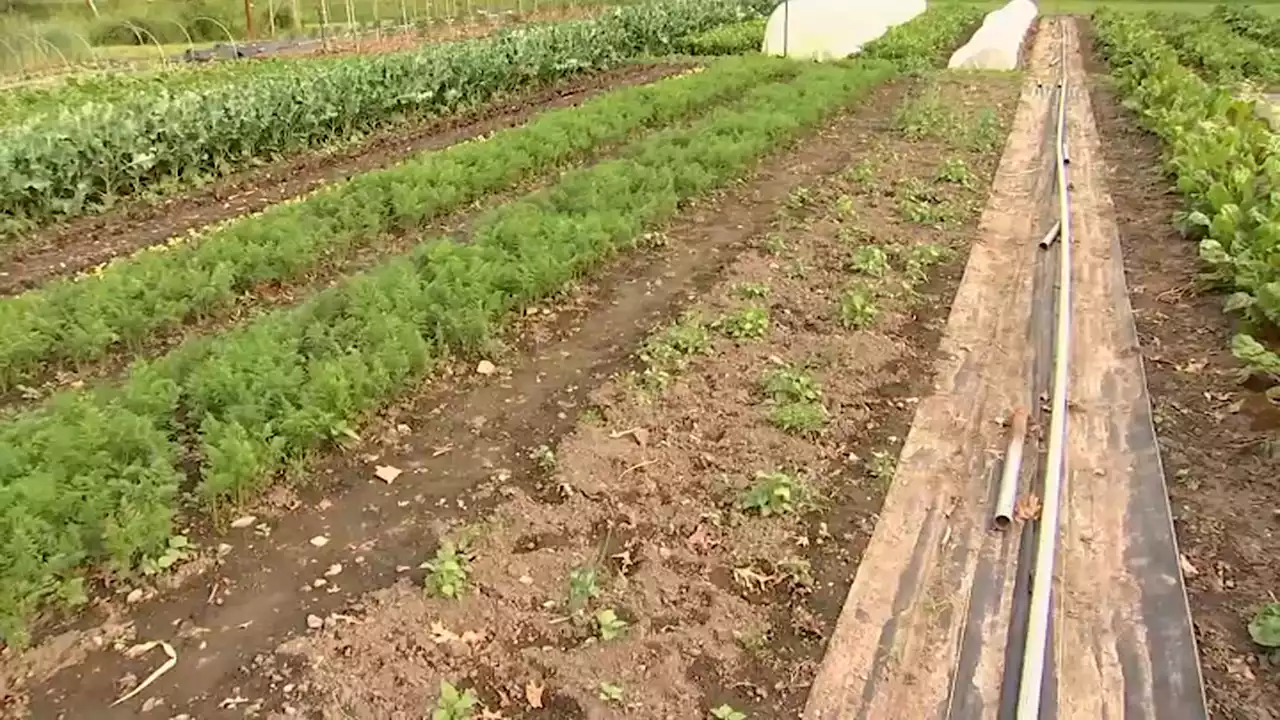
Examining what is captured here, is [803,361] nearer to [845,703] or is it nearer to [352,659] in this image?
[845,703]

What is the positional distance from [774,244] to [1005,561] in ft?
16.3

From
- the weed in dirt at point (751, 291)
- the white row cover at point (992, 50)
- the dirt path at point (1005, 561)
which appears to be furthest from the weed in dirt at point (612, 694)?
the white row cover at point (992, 50)

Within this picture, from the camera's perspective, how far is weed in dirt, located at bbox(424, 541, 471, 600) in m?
4.25

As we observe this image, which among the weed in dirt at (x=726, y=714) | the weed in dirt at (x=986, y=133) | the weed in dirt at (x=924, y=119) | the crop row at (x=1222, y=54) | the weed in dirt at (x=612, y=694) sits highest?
the crop row at (x=1222, y=54)

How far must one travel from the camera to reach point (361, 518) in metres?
4.93

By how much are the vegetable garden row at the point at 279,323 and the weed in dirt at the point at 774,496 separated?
2328 millimetres

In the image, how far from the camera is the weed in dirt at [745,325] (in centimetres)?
708

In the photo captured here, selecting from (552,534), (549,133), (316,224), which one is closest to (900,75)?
(549,133)

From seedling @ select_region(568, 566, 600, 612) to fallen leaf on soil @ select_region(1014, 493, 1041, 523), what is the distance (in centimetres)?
220

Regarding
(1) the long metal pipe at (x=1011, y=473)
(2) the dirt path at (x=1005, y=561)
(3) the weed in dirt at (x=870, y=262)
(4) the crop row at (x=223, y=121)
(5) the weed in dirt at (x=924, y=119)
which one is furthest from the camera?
(5) the weed in dirt at (x=924, y=119)

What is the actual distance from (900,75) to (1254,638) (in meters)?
18.8

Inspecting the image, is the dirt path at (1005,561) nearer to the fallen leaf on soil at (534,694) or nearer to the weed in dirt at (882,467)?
the weed in dirt at (882,467)

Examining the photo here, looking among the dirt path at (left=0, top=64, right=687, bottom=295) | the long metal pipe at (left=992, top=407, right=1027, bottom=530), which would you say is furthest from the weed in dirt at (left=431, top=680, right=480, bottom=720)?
the dirt path at (left=0, top=64, right=687, bottom=295)

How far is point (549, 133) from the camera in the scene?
12.5 m
